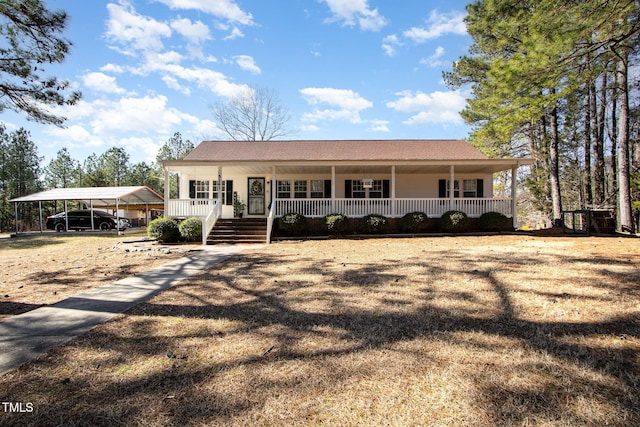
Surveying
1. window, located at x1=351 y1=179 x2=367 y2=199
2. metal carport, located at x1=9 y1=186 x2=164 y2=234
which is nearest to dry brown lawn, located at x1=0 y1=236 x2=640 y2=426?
window, located at x1=351 y1=179 x2=367 y2=199

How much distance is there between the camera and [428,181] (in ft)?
52.3

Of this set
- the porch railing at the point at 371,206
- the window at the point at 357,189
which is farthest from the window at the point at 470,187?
the window at the point at 357,189

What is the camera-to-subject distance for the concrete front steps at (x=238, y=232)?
1178 centimetres

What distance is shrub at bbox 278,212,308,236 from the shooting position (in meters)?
12.5

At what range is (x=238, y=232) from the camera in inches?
490

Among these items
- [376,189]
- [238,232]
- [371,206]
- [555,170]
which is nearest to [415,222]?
[371,206]

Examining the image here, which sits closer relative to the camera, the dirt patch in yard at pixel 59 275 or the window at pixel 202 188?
the dirt patch in yard at pixel 59 275

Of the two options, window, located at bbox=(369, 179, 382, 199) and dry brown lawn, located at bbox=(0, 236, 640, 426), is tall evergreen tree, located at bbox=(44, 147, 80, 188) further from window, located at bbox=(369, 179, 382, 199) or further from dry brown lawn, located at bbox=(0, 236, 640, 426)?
dry brown lawn, located at bbox=(0, 236, 640, 426)

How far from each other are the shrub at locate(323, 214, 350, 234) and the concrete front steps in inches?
98.0

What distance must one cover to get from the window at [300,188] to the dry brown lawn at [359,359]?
1122cm

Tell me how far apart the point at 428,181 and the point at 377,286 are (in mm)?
12153

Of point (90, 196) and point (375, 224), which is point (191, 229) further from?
point (90, 196)

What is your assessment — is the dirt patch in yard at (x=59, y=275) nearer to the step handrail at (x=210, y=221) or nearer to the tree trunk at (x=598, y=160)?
the step handrail at (x=210, y=221)

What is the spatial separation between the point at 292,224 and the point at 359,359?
9.92 metres
